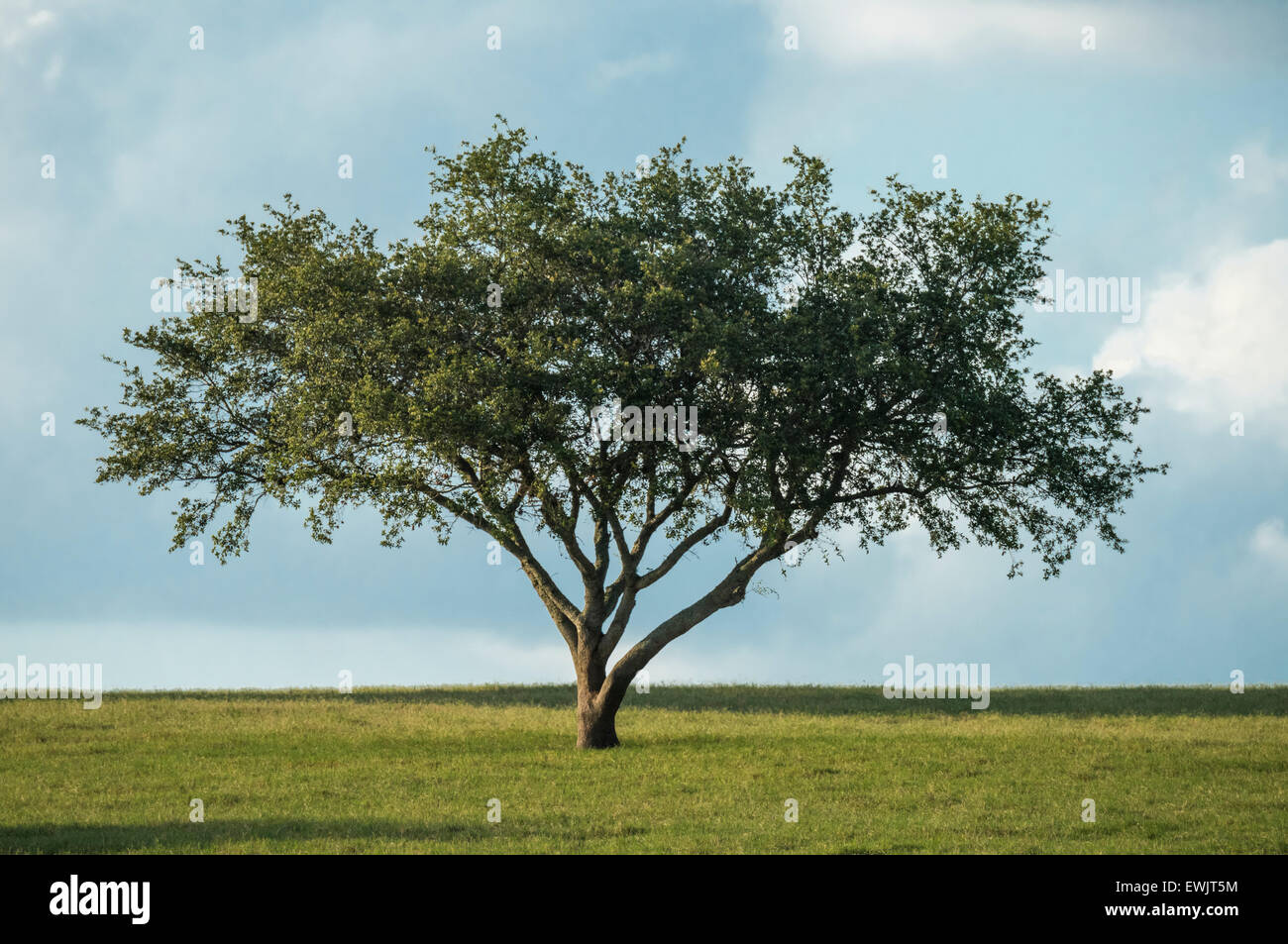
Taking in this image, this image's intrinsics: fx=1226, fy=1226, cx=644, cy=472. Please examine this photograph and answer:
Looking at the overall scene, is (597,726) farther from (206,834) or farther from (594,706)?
(206,834)

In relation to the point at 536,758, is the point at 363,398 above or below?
above

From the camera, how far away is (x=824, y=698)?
157ft

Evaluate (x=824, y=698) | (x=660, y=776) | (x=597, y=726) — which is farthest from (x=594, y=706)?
(x=824, y=698)

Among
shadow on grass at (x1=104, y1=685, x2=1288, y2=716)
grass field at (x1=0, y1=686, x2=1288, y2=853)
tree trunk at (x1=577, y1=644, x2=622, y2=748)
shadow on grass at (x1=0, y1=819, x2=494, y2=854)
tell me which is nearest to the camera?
shadow on grass at (x1=0, y1=819, x2=494, y2=854)

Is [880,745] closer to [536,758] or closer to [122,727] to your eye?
[536,758]

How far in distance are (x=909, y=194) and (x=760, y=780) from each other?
1620 cm

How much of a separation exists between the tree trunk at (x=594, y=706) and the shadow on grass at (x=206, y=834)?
1206cm

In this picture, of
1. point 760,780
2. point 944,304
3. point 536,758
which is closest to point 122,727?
point 536,758

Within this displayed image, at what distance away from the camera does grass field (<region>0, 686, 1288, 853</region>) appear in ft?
67.6

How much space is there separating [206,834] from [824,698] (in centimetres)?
3073

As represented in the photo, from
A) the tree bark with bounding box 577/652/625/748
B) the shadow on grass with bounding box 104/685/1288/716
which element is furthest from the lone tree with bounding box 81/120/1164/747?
the shadow on grass with bounding box 104/685/1288/716

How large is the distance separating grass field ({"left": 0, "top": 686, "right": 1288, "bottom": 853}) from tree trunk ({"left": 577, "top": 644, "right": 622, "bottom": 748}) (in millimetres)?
655

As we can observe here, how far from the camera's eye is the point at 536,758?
31.2 meters

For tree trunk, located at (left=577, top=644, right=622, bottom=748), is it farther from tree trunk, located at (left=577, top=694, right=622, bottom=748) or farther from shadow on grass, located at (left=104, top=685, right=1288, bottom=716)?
shadow on grass, located at (left=104, top=685, right=1288, bottom=716)
